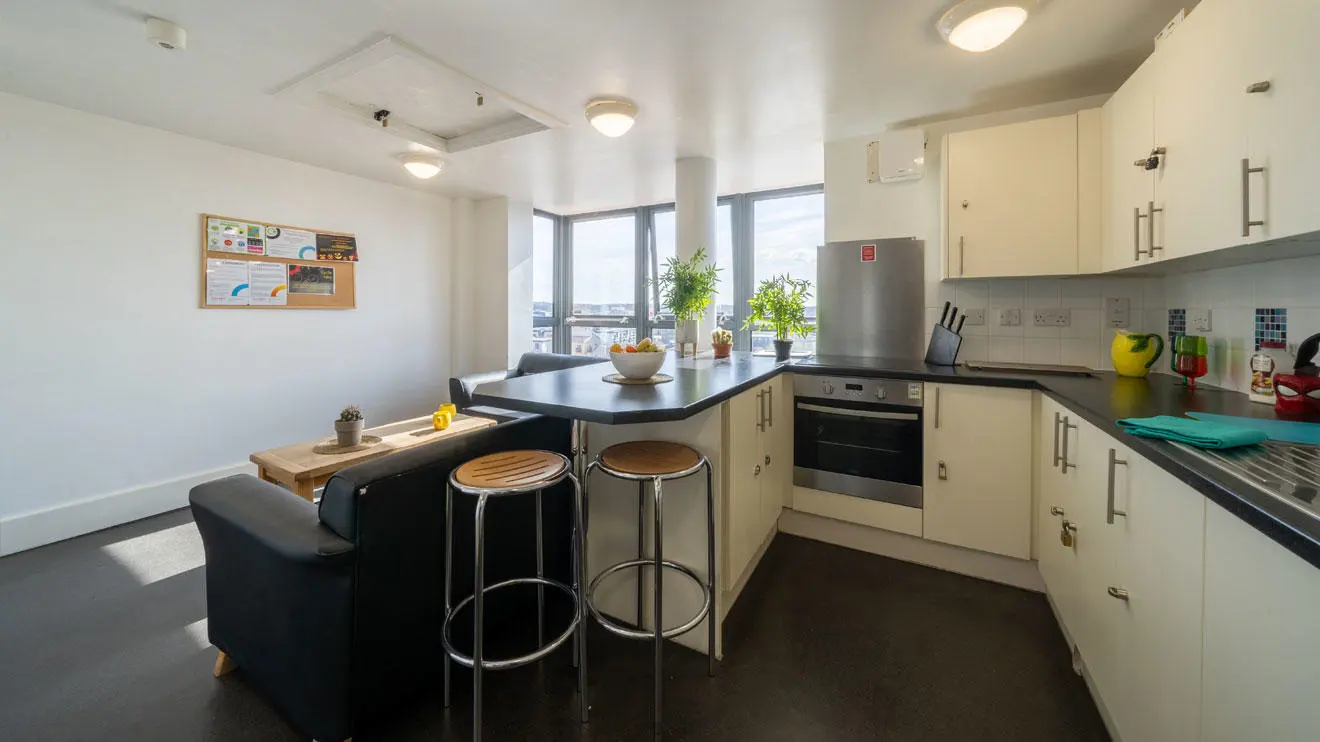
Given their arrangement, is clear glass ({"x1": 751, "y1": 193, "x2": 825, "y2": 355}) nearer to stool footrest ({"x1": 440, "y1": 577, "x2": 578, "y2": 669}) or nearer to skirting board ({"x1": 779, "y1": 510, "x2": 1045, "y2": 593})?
skirting board ({"x1": 779, "y1": 510, "x2": 1045, "y2": 593})

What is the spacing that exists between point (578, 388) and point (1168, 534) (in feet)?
5.30

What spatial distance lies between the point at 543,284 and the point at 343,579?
15.3ft

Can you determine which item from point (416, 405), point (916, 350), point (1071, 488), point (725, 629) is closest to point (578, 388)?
point (725, 629)

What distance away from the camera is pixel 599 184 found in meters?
4.43

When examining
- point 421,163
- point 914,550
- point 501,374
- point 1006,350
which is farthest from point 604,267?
point 914,550

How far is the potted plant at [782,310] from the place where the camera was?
117 inches

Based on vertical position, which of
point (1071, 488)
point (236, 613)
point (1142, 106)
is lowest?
point (236, 613)

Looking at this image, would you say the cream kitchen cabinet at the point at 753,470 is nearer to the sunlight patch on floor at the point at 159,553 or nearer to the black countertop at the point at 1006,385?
the black countertop at the point at 1006,385

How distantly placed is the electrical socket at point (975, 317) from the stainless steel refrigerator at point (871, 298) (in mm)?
229

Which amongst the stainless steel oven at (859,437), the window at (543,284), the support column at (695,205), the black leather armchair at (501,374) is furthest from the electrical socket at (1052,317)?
the window at (543,284)

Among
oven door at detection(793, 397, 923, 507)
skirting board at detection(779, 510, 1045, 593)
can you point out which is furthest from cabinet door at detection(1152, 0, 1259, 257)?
skirting board at detection(779, 510, 1045, 593)

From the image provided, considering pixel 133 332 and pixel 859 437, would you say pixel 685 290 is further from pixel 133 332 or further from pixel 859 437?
pixel 133 332

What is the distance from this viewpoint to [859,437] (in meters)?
2.58

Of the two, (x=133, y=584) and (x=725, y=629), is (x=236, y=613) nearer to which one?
(x=133, y=584)
